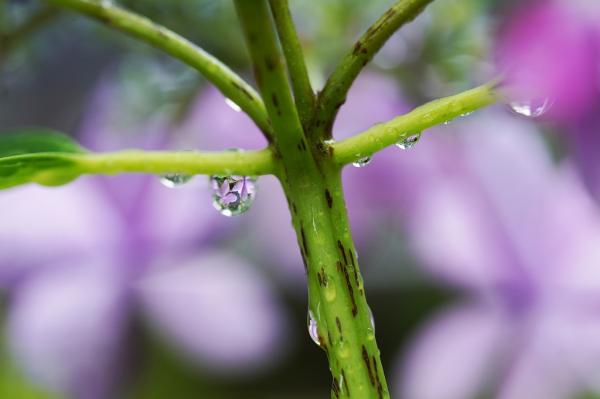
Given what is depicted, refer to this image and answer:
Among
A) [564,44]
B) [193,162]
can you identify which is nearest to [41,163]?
[193,162]

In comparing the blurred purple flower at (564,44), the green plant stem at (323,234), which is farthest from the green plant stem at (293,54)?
the blurred purple flower at (564,44)

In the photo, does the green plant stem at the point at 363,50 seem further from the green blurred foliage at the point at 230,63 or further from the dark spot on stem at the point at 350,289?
Answer: the green blurred foliage at the point at 230,63

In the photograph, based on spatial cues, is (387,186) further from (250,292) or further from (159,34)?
(159,34)

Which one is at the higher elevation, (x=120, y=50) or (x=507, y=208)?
(x=120, y=50)

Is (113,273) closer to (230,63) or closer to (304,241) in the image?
(230,63)

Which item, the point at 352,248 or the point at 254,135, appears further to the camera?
Answer: the point at 254,135

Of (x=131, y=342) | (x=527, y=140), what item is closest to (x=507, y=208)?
(x=527, y=140)
